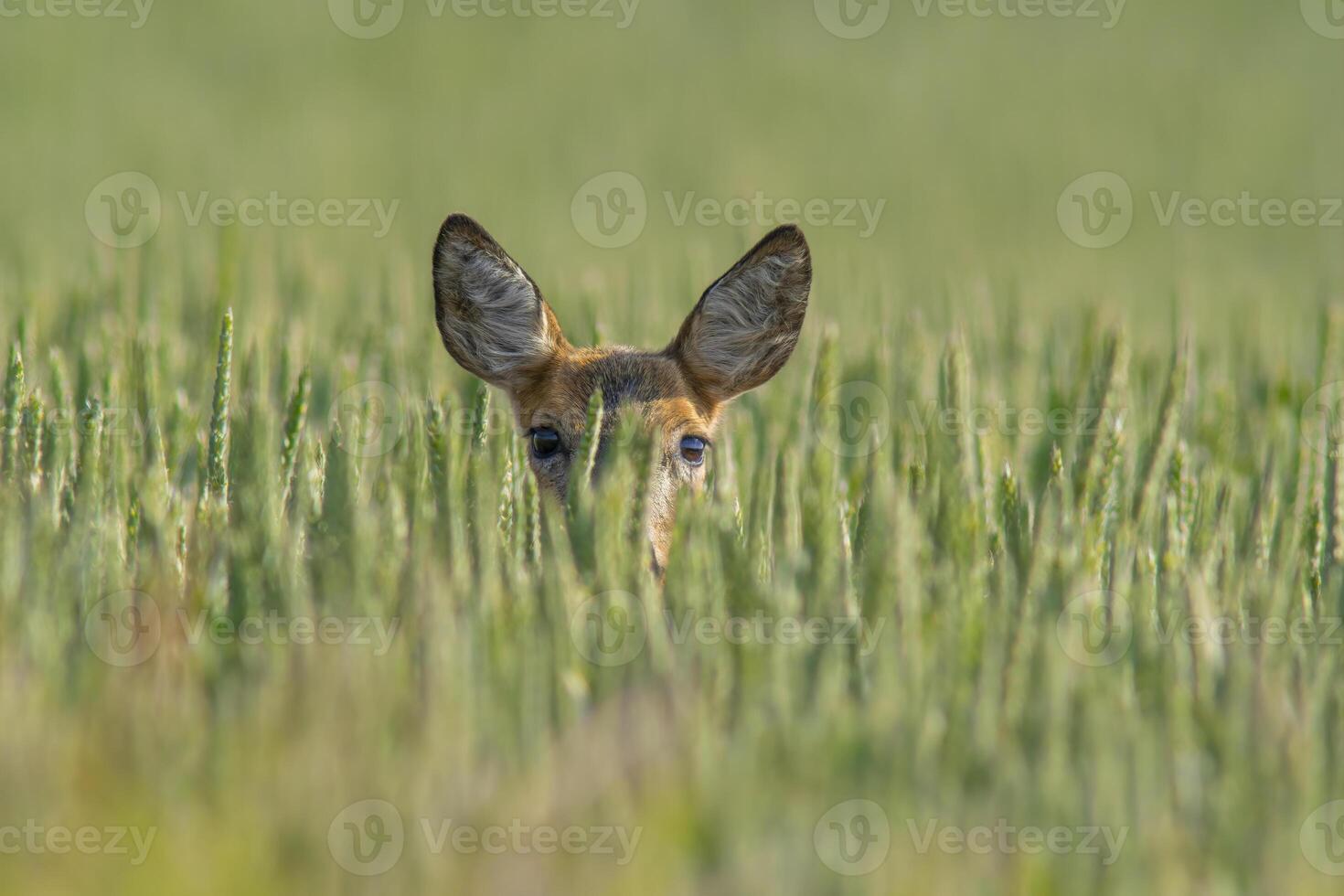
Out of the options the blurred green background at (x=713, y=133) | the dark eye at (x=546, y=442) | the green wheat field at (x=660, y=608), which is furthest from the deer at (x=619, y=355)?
the blurred green background at (x=713, y=133)

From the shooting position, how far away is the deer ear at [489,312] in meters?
6.07

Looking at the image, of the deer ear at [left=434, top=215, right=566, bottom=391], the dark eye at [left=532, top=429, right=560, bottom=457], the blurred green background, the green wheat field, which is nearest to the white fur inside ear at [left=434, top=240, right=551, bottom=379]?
the deer ear at [left=434, top=215, right=566, bottom=391]

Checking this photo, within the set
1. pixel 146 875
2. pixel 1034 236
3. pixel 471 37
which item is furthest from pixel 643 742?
pixel 471 37

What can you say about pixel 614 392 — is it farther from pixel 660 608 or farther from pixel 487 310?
pixel 660 608

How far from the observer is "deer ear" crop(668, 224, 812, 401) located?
20.4 ft

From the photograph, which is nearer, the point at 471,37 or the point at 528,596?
the point at 528,596

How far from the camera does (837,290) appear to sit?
10.6 metres

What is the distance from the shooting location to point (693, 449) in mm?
6121

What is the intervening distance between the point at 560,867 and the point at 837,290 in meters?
8.43

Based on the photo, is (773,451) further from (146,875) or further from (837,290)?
(837,290)

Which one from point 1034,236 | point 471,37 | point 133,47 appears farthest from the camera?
point 471,37

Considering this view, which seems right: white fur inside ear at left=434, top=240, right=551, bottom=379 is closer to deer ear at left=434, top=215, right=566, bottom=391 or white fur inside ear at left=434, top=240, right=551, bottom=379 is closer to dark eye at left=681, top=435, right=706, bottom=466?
deer ear at left=434, top=215, right=566, bottom=391

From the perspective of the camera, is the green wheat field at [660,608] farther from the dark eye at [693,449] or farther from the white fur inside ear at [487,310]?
the white fur inside ear at [487,310]

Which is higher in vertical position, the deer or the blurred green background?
the blurred green background
